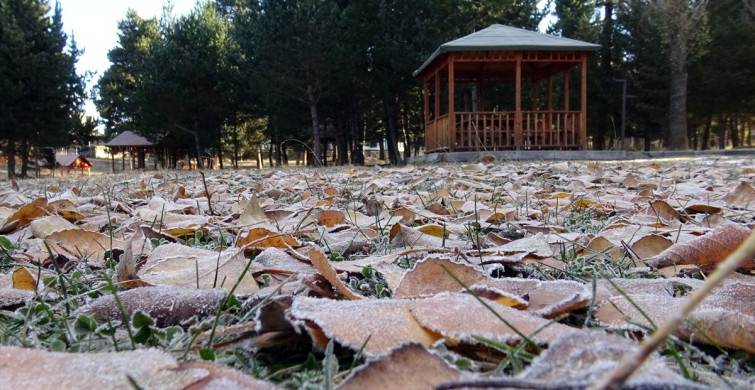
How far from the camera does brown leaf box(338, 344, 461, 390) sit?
0.45 metres

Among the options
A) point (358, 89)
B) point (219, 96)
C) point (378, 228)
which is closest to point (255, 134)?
point (219, 96)

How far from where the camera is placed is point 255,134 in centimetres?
3325

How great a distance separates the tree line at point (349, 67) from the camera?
1759cm

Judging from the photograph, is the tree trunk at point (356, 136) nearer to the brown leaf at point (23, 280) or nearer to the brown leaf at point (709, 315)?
the brown leaf at point (23, 280)

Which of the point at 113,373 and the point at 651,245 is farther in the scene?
the point at 651,245

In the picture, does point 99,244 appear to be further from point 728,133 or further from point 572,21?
point 728,133

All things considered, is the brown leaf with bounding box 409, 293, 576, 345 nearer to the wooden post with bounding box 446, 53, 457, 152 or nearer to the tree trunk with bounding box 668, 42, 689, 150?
the wooden post with bounding box 446, 53, 457, 152

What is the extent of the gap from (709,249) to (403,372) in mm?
839

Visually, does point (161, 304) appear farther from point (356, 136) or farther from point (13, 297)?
point (356, 136)

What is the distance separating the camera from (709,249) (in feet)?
3.39

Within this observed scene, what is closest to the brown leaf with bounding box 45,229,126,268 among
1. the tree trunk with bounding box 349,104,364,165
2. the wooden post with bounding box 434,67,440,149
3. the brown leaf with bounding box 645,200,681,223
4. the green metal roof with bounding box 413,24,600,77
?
the brown leaf with bounding box 645,200,681,223

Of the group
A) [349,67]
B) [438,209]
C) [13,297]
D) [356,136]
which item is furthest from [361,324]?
[356,136]

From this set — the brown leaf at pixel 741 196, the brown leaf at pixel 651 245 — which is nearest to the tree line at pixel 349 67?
the brown leaf at pixel 741 196

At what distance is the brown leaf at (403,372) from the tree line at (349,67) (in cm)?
1727
